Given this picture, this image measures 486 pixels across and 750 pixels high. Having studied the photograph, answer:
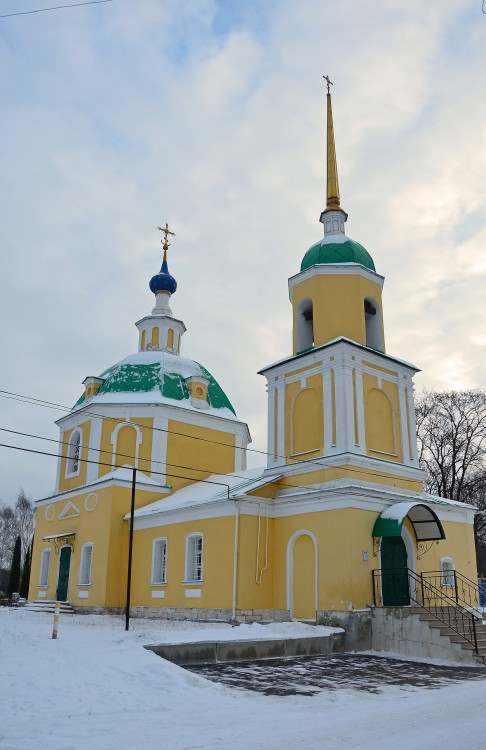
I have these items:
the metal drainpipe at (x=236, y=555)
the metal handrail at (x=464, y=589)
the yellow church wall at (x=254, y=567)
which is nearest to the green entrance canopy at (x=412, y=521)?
the metal handrail at (x=464, y=589)

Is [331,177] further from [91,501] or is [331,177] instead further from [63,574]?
[63,574]

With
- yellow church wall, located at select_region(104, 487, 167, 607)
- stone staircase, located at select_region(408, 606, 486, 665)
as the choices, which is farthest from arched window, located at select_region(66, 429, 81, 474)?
stone staircase, located at select_region(408, 606, 486, 665)

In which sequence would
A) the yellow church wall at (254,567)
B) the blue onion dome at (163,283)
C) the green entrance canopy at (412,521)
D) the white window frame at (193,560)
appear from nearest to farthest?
1. the green entrance canopy at (412,521)
2. the yellow church wall at (254,567)
3. the white window frame at (193,560)
4. the blue onion dome at (163,283)

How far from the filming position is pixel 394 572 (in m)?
17.2

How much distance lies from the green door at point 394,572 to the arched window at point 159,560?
7583mm

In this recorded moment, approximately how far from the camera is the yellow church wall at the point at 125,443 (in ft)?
80.8

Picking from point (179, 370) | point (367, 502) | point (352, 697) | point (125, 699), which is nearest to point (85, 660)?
point (125, 699)

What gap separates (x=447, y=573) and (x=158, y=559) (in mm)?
9232

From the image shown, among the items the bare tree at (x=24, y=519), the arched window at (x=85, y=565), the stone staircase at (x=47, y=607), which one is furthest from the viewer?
the bare tree at (x=24, y=519)

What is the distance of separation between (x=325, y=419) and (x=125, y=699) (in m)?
11.5

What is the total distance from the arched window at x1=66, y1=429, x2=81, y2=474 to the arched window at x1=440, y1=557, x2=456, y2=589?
14352mm

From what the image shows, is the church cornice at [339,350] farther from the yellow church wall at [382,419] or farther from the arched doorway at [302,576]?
the arched doorway at [302,576]

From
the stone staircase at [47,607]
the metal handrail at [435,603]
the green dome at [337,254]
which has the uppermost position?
the green dome at [337,254]

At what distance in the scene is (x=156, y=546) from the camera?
2172 cm
